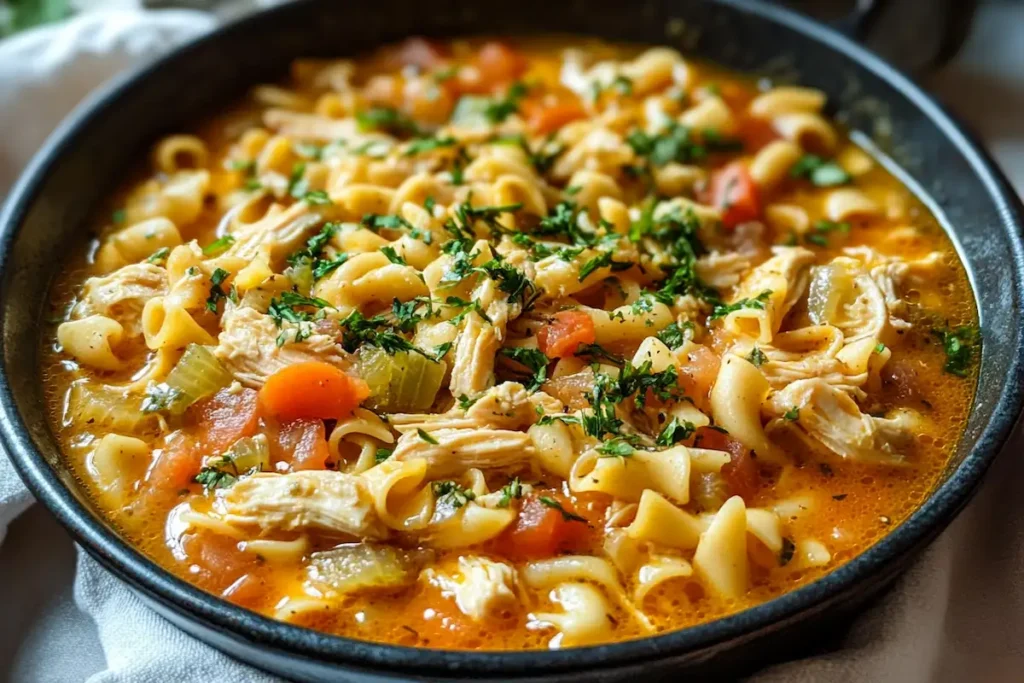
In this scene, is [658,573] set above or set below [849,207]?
below

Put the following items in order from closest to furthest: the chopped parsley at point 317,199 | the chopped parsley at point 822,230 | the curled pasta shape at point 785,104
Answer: the chopped parsley at point 317,199, the chopped parsley at point 822,230, the curled pasta shape at point 785,104

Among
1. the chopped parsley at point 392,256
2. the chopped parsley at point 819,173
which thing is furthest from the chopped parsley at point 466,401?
the chopped parsley at point 819,173

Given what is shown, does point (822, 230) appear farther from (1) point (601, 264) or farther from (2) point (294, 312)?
(2) point (294, 312)

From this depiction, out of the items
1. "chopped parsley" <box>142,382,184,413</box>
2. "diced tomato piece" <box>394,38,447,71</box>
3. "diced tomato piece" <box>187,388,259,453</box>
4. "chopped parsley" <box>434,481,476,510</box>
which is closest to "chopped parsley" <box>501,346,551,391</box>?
"chopped parsley" <box>434,481,476,510</box>

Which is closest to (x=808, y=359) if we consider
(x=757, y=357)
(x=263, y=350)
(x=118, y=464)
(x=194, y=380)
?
(x=757, y=357)

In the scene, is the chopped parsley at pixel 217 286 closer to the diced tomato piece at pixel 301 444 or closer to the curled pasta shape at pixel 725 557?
the diced tomato piece at pixel 301 444

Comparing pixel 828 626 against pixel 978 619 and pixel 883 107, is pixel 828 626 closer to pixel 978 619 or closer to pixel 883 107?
pixel 978 619

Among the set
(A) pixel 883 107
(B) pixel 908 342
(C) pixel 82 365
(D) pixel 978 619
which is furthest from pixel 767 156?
(C) pixel 82 365
